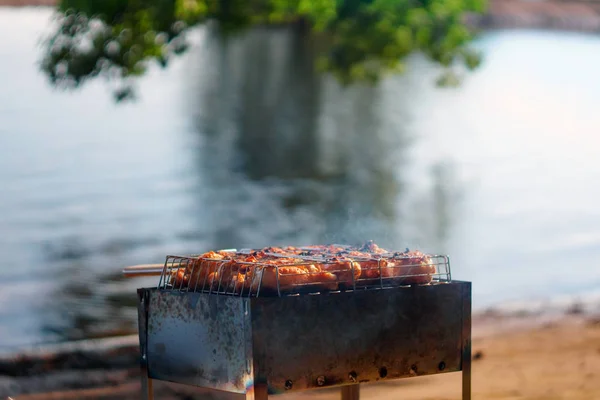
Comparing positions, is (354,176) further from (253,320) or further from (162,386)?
(253,320)

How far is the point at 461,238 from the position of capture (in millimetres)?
16250

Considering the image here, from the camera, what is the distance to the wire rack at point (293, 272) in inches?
175

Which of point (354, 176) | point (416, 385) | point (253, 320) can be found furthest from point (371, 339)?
point (354, 176)

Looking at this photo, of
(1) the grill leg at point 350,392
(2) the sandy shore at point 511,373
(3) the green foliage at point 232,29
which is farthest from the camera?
(3) the green foliage at point 232,29

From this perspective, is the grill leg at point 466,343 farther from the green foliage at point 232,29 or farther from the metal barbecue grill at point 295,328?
the green foliage at point 232,29

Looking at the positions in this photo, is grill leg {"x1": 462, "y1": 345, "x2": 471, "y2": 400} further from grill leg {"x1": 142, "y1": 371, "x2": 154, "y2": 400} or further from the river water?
the river water

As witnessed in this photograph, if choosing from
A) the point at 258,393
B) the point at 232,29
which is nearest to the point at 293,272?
the point at 258,393

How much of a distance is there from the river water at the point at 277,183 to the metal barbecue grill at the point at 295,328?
16.9ft

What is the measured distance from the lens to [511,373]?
781 cm

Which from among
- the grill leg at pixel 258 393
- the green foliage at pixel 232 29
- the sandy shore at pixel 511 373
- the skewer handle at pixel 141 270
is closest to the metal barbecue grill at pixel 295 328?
the grill leg at pixel 258 393

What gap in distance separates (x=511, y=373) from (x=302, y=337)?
377 cm

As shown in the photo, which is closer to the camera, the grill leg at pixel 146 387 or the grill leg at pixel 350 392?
the grill leg at pixel 146 387

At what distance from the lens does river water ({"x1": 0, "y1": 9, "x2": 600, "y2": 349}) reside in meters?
13.0

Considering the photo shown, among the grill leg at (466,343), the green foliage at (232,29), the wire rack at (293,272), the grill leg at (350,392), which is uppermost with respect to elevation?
the green foliage at (232,29)
